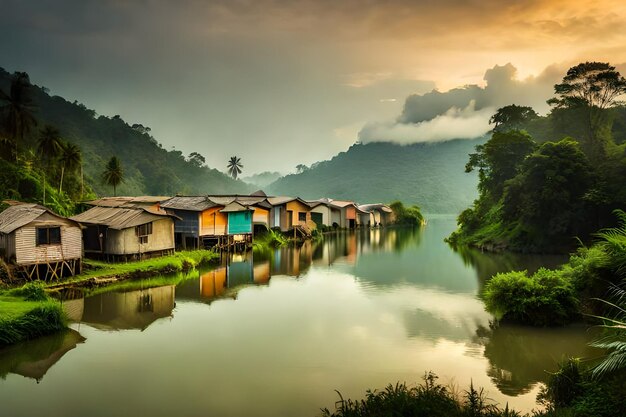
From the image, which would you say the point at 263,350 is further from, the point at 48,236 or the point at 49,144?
the point at 49,144

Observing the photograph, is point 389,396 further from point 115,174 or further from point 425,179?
point 425,179

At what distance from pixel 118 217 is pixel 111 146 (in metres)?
71.6

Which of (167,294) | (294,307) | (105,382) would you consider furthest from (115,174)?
(105,382)

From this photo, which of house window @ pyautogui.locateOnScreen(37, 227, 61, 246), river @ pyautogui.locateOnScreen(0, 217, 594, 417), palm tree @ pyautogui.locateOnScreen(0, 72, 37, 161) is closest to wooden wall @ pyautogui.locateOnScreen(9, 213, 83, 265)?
house window @ pyautogui.locateOnScreen(37, 227, 61, 246)

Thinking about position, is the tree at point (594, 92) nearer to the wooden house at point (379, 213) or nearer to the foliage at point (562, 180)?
the foliage at point (562, 180)

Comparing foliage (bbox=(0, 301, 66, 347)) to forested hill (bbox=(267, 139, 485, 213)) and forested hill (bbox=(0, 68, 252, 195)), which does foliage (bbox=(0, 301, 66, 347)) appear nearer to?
forested hill (bbox=(0, 68, 252, 195))

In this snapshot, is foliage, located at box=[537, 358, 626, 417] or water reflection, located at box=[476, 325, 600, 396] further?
water reflection, located at box=[476, 325, 600, 396]

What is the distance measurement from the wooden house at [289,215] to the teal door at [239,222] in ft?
21.0

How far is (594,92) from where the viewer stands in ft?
132

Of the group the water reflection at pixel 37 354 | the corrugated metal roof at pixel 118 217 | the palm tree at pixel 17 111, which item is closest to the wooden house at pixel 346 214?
the corrugated metal roof at pixel 118 217

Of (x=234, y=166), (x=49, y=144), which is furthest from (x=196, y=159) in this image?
(x=49, y=144)

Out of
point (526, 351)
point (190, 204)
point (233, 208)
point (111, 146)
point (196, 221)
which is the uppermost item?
point (111, 146)

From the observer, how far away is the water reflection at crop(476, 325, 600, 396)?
11148 millimetres

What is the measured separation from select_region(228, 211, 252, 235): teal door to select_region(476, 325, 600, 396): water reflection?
2571 cm
